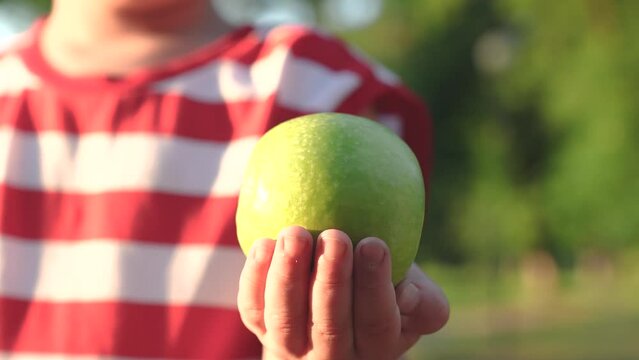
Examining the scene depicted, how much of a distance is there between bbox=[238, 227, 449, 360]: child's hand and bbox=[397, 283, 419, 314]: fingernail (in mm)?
49

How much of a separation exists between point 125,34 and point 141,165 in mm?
271

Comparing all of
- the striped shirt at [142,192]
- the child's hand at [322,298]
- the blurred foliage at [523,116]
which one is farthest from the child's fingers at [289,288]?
the blurred foliage at [523,116]

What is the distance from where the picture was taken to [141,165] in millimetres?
1696

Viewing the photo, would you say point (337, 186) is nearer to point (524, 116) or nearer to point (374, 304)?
point (374, 304)

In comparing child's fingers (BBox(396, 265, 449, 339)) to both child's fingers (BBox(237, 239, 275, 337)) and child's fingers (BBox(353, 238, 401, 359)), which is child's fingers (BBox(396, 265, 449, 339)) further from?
child's fingers (BBox(237, 239, 275, 337))

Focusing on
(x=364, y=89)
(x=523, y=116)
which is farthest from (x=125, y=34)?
(x=523, y=116)

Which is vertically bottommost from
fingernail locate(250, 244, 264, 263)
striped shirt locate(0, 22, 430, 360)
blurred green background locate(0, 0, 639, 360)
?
blurred green background locate(0, 0, 639, 360)

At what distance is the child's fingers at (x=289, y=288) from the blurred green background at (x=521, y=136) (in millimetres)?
6840

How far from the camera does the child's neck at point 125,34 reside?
1.78m

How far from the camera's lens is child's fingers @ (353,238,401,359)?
117cm

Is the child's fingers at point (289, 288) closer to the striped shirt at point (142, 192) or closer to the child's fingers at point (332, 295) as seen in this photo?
the child's fingers at point (332, 295)

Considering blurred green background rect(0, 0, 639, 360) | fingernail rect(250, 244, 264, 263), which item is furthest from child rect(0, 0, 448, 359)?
blurred green background rect(0, 0, 639, 360)

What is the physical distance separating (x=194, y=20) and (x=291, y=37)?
0.65 ft

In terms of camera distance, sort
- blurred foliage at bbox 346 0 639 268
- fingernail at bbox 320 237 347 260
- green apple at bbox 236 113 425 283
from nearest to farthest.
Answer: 1. fingernail at bbox 320 237 347 260
2. green apple at bbox 236 113 425 283
3. blurred foliage at bbox 346 0 639 268
